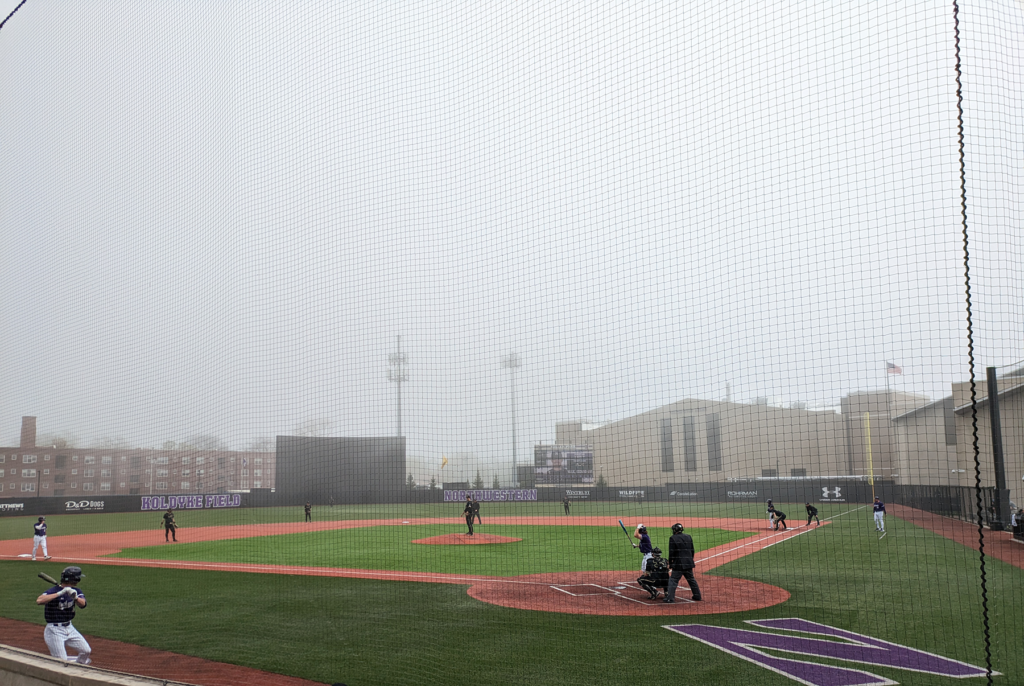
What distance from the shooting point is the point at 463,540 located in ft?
75.7

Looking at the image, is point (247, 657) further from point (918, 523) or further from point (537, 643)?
point (918, 523)

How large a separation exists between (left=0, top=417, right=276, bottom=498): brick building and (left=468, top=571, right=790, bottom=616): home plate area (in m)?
12.9

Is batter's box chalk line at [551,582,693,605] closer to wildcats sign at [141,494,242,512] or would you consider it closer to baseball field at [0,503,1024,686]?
baseball field at [0,503,1024,686]

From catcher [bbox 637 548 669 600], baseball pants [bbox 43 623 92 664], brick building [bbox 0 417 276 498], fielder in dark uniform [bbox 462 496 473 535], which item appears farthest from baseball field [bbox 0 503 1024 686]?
brick building [bbox 0 417 276 498]

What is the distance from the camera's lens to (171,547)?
870 inches

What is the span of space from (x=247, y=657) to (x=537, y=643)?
3.50 m

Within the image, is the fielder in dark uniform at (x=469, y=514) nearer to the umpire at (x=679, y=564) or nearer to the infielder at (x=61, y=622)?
the umpire at (x=679, y=564)

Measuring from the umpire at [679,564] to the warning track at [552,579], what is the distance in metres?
0.20

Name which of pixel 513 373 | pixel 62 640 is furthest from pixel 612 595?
pixel 62 640

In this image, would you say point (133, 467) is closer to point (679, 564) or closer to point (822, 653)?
point (679, 564)

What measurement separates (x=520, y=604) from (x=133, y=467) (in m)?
19.9

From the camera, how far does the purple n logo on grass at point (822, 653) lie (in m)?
6.82

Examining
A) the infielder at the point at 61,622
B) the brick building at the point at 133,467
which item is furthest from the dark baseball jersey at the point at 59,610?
the brick building at the point at 133,467

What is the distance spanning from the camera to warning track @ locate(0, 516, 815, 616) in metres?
10.8
